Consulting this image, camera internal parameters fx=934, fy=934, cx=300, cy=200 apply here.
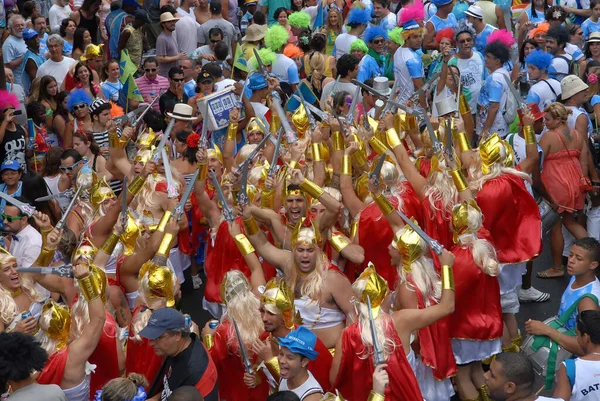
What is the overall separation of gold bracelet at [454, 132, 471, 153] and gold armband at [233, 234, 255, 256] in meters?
2.25

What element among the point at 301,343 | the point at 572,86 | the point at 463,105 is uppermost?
the point at 301,343

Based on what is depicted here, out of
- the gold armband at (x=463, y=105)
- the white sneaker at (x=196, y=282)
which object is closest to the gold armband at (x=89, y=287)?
the white sneaker at (x=196, y=282)

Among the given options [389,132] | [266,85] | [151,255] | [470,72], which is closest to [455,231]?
[389,132]

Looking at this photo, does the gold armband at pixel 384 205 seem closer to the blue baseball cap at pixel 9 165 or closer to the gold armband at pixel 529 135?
the gold armband at pixel 529 135

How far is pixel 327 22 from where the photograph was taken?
552 inches

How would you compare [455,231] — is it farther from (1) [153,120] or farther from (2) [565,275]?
(1) [153,120]

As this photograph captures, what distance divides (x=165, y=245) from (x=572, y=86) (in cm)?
478

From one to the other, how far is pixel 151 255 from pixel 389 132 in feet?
7.68

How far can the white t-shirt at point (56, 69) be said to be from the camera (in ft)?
38.8

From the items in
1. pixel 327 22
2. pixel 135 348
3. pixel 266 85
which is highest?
pixel 135 348

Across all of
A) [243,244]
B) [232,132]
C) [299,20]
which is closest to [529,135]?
[232,132]

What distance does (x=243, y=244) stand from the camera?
6.54m

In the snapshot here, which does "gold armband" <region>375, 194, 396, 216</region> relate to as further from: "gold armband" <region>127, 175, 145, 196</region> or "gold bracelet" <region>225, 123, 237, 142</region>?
"gold bracelet" <region>225, 123, 237, 142</region>

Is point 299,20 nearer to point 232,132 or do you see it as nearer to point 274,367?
point 232,132
